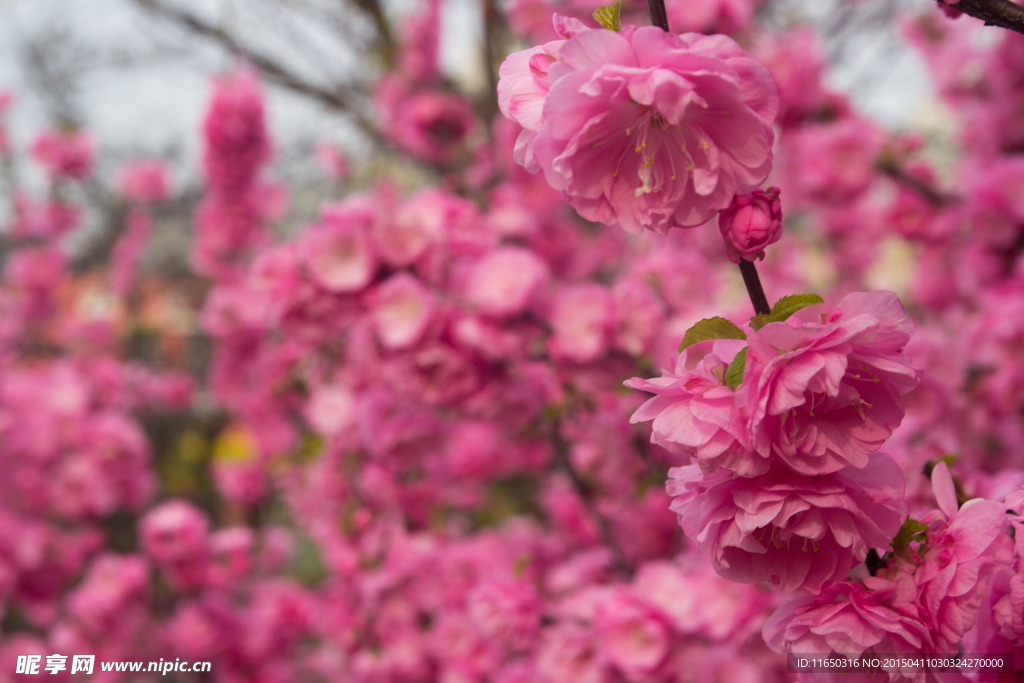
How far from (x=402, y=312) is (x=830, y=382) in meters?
0.78

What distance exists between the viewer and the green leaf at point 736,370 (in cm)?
41

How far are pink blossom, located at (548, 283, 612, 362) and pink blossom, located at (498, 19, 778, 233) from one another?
0.64 meters

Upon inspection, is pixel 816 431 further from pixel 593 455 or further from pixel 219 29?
pixel 219 29

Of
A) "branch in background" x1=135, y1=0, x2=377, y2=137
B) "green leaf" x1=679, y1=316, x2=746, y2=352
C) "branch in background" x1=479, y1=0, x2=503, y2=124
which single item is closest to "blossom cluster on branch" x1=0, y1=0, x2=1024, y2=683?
"green leaf" x1=679, y1=316, x2=746, y2=352

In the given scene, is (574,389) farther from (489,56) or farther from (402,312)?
(489,56)

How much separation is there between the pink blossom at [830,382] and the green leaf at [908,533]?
0.08 m

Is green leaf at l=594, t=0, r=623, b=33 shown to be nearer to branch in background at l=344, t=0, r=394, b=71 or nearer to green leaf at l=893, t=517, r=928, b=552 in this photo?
green leaf at l=893, t=517, r=928, b=552

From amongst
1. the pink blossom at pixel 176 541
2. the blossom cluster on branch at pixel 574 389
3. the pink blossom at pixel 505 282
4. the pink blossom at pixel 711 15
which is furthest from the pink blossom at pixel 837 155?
the pink blossom at pixel 176 541

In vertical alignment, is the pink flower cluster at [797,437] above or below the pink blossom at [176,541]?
above

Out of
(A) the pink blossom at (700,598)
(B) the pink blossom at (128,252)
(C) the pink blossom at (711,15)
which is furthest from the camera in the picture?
(B) the pink blossom at (128,252)

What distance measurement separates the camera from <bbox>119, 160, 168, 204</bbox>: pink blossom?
2.80m

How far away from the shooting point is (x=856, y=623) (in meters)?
0.42

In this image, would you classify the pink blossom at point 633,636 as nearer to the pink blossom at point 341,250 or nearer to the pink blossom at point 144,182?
the pink blossom at point 341,250

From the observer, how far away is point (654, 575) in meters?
1.01
